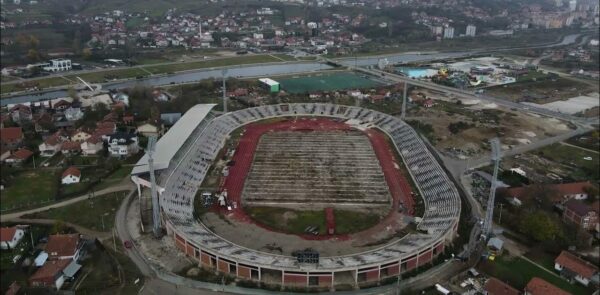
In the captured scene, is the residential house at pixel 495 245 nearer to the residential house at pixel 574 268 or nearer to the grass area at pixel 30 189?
the residential house at pixel 574 268

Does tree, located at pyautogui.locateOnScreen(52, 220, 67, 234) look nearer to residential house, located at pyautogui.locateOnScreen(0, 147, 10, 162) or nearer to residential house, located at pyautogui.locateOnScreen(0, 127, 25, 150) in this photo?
residential house, located at pyautogui.locateOnScreen(0, 147, 10, 162)

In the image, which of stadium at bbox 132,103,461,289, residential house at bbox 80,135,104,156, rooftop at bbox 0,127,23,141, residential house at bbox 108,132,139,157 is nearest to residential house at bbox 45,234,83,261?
stadium at bbox 132,103,461,289

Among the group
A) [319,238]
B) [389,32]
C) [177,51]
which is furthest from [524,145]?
[389,32]

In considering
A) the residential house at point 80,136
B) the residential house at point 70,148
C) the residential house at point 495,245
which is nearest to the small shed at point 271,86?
the residential house at point 80,136

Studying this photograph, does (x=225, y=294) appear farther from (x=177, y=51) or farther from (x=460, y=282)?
(x=177, y=51)

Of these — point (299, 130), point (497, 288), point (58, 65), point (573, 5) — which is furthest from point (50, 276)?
point (573, 5)

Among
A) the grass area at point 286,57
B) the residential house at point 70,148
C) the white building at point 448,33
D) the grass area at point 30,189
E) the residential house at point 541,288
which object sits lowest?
the grass area at point 30,189
